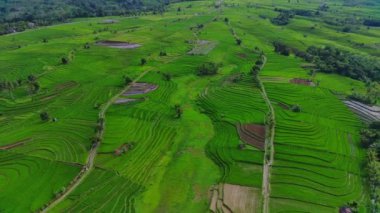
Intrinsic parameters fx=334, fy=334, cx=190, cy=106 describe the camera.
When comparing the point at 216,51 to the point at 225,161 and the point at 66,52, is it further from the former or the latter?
the point at 225,161

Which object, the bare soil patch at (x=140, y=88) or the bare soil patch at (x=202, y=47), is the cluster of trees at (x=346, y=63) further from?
the bare soil patch at (x=140, y=88)

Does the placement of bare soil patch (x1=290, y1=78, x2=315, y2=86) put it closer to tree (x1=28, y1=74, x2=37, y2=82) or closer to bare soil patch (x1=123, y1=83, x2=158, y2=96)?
bare soil patch (x1=123, y1=83, x2=158, y2=96)

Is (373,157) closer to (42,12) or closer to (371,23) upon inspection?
(371,23)

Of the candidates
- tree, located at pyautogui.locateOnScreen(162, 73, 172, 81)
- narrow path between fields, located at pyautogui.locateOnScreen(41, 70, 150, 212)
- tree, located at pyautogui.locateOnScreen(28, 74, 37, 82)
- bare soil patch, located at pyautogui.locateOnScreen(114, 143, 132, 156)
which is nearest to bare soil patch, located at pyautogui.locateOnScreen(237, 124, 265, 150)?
bare soil patch, located at pyautogui.locateOnScreen(114, 143, 132, 156)

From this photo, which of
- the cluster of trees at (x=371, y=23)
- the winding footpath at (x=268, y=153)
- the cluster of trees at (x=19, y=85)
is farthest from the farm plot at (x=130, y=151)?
the cluster of trees at (x=371, y=23)

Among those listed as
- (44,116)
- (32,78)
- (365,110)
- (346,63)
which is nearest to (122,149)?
(44,116)
